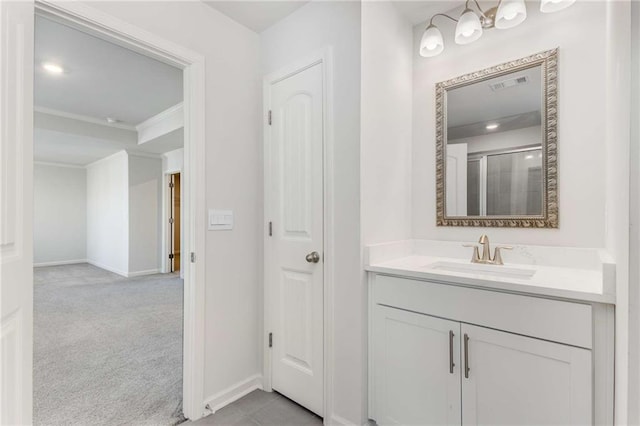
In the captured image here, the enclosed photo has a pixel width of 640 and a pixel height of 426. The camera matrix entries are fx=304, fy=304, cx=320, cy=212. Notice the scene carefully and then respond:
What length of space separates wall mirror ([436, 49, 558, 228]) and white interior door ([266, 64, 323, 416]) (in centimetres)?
81

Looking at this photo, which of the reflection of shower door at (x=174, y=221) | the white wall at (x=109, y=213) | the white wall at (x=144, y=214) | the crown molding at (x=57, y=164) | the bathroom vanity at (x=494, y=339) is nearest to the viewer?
the bathroom vanity at (x=494, y=339)

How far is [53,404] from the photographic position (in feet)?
6.08

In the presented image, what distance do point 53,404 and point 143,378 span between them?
48cm

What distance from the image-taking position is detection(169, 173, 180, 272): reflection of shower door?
20.2 feet

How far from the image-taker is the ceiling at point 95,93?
2459 millimetres

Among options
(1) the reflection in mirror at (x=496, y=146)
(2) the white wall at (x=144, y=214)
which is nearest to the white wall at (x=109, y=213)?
(2) the white wall at (x=144, y=214)

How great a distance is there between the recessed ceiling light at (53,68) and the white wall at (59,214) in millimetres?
5364

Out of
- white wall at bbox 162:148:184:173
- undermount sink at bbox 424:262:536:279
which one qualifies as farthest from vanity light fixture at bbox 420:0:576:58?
white wall at bbox 162:148:184:173

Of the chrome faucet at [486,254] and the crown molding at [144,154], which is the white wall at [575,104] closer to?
the chrome faucet at [486,254]

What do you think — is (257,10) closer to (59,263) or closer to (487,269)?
(487,269)

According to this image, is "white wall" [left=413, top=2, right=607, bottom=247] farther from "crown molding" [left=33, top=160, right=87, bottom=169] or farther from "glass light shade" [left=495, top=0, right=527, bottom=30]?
"crown molding" [left=33, top=160, right=87, bottom=169]

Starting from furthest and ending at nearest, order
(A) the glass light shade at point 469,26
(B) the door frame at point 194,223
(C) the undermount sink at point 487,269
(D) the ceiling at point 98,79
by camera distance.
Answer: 1. (D) the ceiling at point 98,79
2. (B) the door frame at point 194,223
3. (A) the glass light shade at point 469,26
4. (C) the undermount sink at point 487,269

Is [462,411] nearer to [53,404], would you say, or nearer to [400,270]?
[400,270]

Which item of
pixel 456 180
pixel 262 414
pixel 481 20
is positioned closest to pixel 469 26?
pixel 481 20
